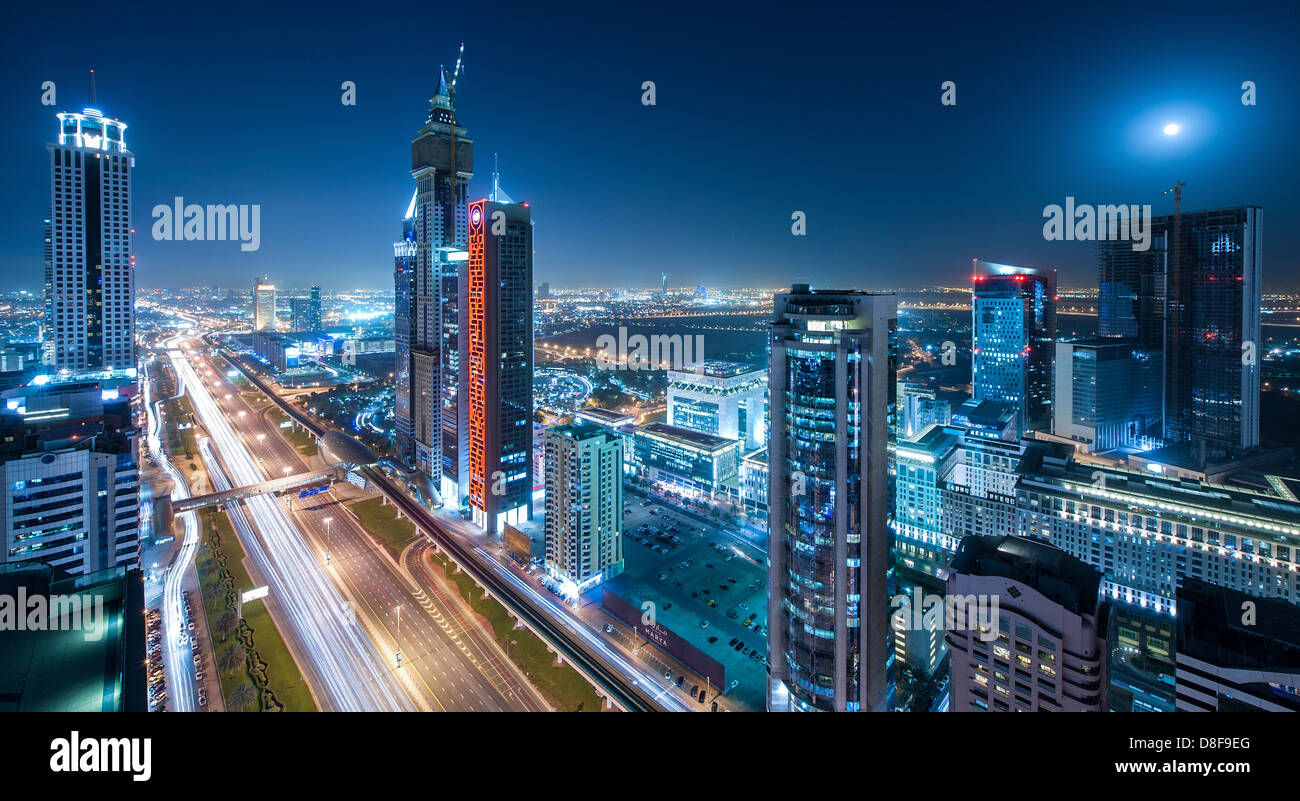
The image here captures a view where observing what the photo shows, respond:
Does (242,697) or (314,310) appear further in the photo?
(314,310)

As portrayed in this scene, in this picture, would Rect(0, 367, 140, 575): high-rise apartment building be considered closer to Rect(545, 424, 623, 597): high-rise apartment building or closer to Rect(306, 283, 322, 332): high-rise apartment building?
Rect(545, 424, 623, 597): high-rise apartment building

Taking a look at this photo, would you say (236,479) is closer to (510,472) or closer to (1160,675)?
(510,472)

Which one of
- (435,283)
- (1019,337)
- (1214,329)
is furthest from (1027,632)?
(1019,337)

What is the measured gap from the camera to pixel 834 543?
41.0ft

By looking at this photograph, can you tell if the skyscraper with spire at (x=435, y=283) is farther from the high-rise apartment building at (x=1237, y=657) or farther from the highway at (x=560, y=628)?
the high-rise apartment building at (x=1237, y=657)

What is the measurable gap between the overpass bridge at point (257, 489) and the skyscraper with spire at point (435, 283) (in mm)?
4245

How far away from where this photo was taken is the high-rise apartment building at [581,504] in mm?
18656

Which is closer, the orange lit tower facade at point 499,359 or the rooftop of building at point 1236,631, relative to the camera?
the rooftop of building at point 1236,631

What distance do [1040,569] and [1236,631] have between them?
2615 millimetres

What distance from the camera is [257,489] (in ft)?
85.4

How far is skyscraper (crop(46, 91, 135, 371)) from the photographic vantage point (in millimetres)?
24578

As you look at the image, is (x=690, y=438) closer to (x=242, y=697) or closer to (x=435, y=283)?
(x=435, y=283)

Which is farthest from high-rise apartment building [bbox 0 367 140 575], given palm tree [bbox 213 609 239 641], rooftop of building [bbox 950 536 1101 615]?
rooftop of building [bbox 950 536 1101 615]

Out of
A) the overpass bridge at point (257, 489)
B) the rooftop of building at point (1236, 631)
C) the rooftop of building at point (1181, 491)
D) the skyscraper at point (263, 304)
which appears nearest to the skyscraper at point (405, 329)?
the overpass bridge at point (257, 489)
